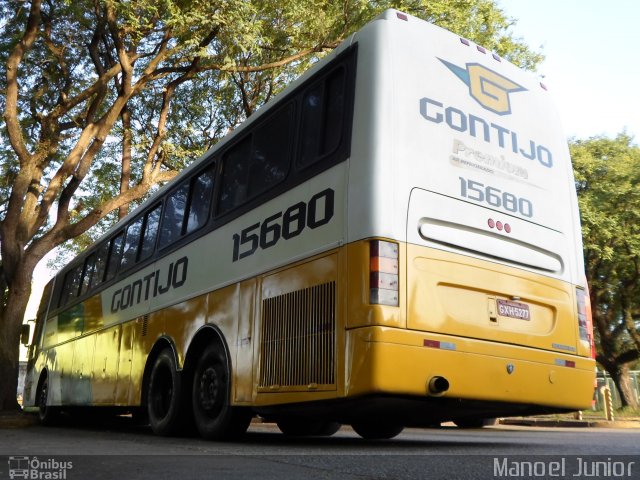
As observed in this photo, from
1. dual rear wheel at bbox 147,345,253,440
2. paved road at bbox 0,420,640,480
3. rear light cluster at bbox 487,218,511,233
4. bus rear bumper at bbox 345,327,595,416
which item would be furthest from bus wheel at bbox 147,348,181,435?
rear light cluster at bbox 487,218,511,233

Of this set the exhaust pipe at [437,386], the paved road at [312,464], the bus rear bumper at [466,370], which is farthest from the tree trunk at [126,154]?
the exhaust pipe at [437,386]

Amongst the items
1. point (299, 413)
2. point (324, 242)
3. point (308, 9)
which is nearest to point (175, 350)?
point (299, 413)

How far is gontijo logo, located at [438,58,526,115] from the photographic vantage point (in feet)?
20.2

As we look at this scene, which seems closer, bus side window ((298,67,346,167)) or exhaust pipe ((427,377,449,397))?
exhaust pipe ((427,377,449,397))

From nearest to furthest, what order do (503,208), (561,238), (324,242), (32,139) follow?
(324,242) → (503,208) → (561,238) → (32,139)

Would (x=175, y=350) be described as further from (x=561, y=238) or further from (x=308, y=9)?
(x=308, y=9)

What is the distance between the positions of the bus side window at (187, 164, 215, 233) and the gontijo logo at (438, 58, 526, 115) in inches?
122

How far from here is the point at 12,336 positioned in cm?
1341

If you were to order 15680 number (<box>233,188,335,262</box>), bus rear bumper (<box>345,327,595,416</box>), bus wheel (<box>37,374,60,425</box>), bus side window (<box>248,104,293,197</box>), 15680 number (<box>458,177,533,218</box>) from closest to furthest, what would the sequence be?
1. bus rear bumper (<box>345,327,595,416</box>)
2. 15680 number (<box>233,188,335,262</box>)
3. 15680 number (<box>458,177,533,218</box>)
4. bus side window (<box>248,104,293,197</box>)
5. bus wheel (<box>37,374,60,425</box>)

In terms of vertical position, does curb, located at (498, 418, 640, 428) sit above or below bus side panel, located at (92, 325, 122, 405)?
below

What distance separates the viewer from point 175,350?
25.3ft

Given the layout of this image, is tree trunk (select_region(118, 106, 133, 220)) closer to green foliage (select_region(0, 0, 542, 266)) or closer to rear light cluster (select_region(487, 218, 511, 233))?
green foliage (select_region(0, 0, 542, 266))

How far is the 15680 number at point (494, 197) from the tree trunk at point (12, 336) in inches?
409

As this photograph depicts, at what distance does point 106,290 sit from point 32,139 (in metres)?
7.52
